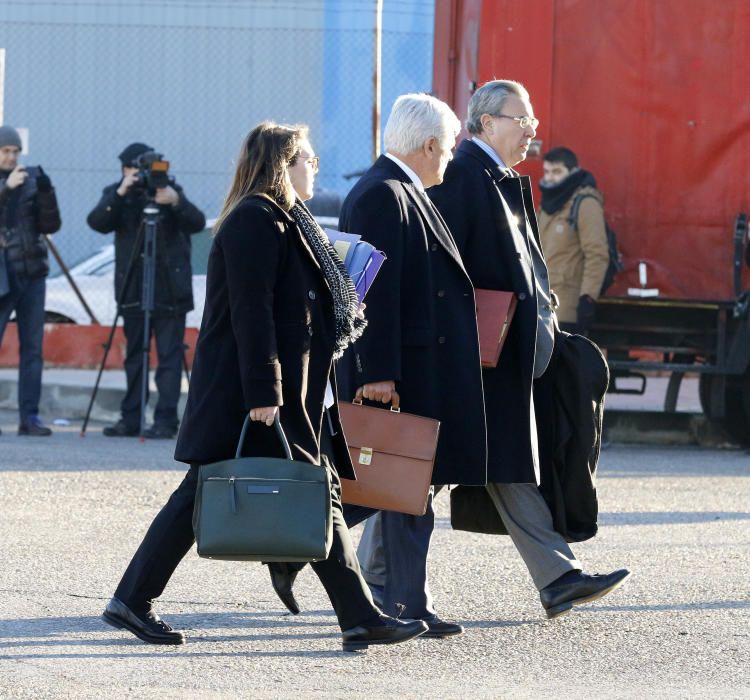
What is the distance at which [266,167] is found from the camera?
500cm

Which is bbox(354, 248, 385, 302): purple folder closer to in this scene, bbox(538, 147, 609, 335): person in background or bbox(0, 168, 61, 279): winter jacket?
bbox(538, 147, 609, 335): person in background

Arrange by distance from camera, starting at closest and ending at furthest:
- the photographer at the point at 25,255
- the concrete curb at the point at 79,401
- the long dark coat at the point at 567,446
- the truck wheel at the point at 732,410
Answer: the long dark coat at the point at 567,446
the photographer at the point at 25,255
the truck wheel at the point at 732,410
the concrete curb at the point at 79,401

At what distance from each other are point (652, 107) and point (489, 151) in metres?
5.41

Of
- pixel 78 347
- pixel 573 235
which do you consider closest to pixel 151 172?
pixel 573 235

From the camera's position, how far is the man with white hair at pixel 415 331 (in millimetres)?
5250

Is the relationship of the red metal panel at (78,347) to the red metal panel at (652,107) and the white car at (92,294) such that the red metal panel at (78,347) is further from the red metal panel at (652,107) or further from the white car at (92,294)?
the red metal panel at (652,107)

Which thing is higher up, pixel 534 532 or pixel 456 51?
pixel 456 51

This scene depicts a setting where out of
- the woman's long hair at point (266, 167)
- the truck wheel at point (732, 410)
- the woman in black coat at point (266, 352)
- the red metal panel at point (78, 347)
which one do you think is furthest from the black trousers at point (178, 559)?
the red metal panel at point (78, 347)

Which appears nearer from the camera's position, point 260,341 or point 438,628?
point 260,341

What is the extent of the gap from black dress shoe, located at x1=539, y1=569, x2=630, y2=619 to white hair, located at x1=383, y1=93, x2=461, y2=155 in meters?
1.50

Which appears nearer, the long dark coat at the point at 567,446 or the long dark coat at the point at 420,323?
the long dark coat at the point at 420,323

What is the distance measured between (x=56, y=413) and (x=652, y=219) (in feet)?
15.4

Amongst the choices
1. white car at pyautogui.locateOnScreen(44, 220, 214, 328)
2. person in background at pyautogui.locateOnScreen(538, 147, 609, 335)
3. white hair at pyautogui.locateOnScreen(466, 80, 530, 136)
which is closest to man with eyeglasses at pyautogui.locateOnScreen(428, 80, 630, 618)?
white hair at pyautogui.locateOnScreen(466, 80, 530, 136)

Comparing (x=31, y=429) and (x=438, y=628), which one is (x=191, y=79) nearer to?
(x=31, y=429)
